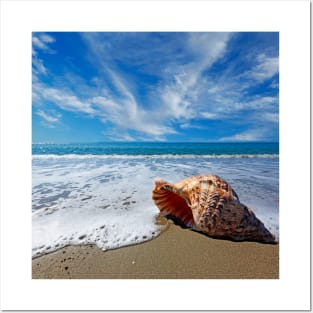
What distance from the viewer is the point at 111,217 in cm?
188

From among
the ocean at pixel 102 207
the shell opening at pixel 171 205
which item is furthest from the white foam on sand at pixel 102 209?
the shell opening at pixel 171 205

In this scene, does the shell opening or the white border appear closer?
the white border

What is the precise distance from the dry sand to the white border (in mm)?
152

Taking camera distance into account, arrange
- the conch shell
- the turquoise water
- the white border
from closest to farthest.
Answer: the conch shell
the white border
the turquoise water

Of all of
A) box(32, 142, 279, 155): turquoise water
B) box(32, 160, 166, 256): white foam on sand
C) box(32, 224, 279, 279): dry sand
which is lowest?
box(32, 224, 279, 279): dry sand

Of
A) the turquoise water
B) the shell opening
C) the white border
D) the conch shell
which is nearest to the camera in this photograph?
the conch shell

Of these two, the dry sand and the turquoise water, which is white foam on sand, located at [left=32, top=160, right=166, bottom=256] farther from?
the turquoise water

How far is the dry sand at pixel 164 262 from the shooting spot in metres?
1.38

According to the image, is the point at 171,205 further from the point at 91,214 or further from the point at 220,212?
the point at 91,214

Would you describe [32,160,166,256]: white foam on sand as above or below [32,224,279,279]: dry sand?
above

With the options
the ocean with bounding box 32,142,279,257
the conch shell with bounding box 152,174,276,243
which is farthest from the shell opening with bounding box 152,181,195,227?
the conch shell with bounding box 152,174,276,243

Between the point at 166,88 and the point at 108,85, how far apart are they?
846 millimetres

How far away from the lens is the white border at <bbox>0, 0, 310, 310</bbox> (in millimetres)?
1509
